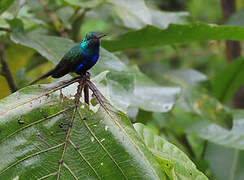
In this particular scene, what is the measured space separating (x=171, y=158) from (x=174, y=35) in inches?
26.3

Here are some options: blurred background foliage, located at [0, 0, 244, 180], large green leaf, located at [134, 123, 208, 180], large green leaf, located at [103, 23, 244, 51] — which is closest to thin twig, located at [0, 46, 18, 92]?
blurred background foliage, located at [0, 0, 244, 180]

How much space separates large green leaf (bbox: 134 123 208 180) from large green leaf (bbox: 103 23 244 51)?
55cm

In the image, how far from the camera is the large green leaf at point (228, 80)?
193 cm

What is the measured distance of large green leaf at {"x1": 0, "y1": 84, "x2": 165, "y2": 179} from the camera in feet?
2.50

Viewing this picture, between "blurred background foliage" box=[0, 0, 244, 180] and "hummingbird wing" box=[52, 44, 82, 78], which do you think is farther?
"blurred background foliage" box=[0, 0, 244, 180]

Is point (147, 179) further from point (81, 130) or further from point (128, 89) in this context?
point (128, 89)

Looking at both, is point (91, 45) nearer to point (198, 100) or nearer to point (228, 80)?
point (198, 100)

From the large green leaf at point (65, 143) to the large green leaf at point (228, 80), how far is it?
126cm

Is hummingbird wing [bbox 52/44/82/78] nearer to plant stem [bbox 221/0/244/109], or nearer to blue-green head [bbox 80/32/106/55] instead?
blue-green head [bbox 80/32/106/55]

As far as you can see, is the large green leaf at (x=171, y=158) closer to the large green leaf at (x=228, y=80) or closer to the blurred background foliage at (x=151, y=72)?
the blurred background foliage at (x=151, y=72)

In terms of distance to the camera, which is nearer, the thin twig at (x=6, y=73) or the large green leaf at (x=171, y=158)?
the large green leaf at (x=171, y=158)

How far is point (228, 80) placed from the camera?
200 centimetres

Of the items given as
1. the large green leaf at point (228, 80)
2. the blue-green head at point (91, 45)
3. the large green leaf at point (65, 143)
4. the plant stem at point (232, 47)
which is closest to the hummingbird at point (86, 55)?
the blue-green head at point (91, 45)

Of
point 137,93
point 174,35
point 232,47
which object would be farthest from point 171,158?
point 232,47
